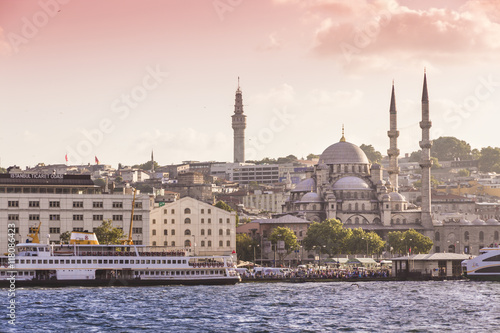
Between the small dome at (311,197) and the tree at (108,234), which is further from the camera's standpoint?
the small dome at (311,197)

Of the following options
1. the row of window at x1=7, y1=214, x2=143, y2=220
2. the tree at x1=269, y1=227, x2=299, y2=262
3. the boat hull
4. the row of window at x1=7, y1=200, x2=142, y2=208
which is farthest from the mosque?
the boat hull

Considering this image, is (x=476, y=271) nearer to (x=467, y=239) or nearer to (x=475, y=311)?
(x=475, y=311)

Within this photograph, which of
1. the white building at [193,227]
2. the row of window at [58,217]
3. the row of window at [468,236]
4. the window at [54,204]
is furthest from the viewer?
the row of window at [468,236]

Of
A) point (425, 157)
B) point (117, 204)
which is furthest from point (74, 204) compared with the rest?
point (425, 157)

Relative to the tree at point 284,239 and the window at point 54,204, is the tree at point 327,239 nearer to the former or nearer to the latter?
the tree at point 284,239

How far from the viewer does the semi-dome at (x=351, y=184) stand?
16625cm

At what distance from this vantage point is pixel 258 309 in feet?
240

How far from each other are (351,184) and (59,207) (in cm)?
6552

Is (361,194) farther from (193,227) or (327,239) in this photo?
(193,227)

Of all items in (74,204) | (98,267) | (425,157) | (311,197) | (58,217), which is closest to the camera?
(98,267)

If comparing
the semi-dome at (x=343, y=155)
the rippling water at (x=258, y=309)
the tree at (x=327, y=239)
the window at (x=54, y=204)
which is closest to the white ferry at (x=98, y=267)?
the rippling water at (x=258, y=309)

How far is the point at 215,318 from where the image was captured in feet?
221

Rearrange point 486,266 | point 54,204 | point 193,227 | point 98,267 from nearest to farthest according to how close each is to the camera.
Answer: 1. point 98,267
2. point 486,266
3. point 54,204
4. point 193,227

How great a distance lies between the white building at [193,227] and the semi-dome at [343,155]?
162ft
